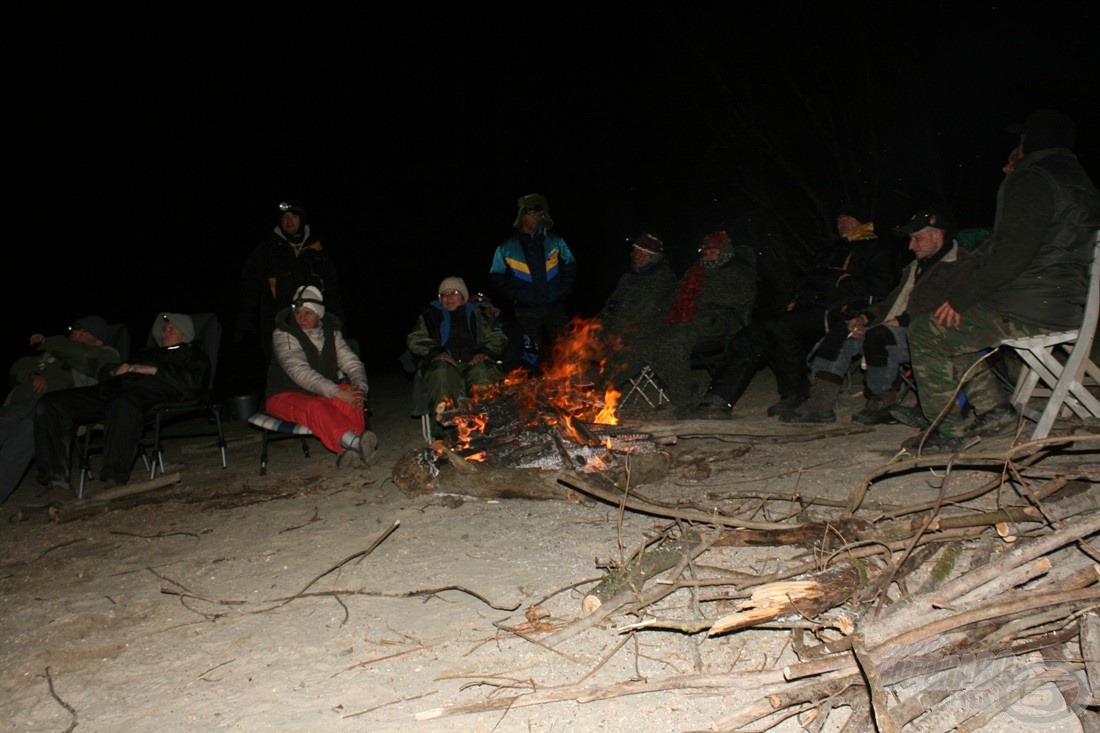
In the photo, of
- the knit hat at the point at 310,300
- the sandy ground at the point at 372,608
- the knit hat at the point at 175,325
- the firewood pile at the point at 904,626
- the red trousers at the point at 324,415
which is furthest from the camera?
the knit hat at the point at 175,325

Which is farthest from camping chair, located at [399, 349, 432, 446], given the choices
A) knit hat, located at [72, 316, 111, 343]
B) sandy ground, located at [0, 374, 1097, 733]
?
knit hat, located at [72, 316, 111, 343]

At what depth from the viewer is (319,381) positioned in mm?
5824

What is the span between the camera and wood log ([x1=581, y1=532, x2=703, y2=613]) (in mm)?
2805

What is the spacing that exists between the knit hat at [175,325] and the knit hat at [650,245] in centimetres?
416

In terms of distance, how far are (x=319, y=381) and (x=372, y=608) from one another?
3.03m

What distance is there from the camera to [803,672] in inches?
79.0

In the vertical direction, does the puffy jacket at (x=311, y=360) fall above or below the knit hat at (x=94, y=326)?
below

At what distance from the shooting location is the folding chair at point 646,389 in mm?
6789

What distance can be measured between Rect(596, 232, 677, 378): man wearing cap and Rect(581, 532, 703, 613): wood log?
378 centimetres

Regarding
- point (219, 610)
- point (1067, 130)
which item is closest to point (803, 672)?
point (219, 610)

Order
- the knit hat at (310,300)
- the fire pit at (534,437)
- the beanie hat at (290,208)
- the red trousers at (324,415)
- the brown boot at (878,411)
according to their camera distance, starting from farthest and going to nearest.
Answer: the beanie hat at (290,208), the knit hat at (310,300), the red trousers at (324,415), the brown boot at (878,411), the fire pit at (534,437)

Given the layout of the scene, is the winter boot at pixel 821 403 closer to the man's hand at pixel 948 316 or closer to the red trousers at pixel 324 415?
the man's hand at pixel 948 316

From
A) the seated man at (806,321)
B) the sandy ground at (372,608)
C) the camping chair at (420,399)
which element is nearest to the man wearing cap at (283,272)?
the camping chair at (420,399)

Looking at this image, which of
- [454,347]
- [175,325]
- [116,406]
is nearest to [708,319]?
[454,347]
